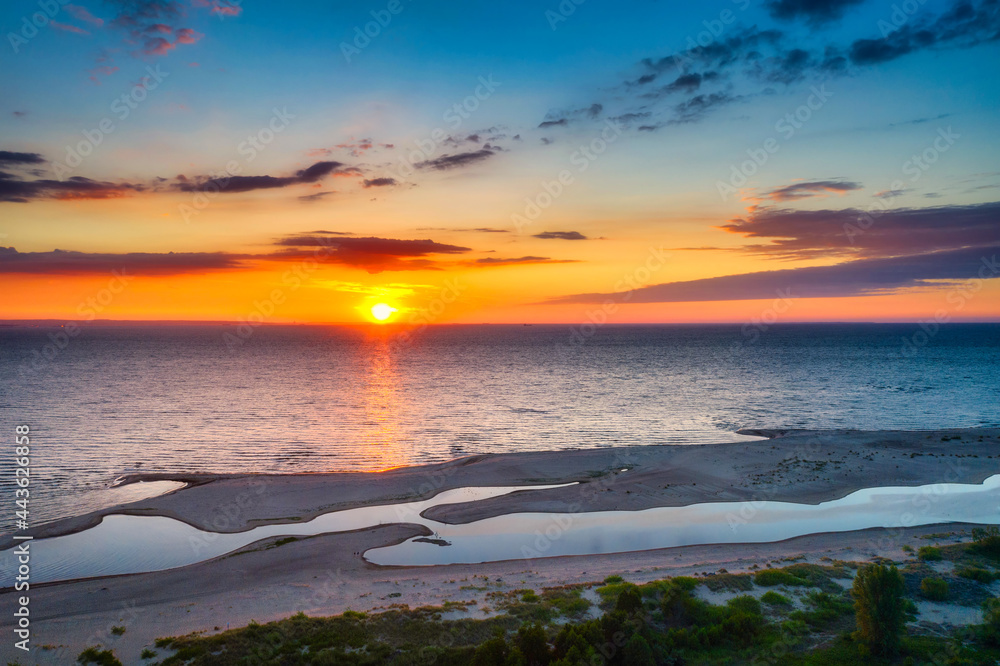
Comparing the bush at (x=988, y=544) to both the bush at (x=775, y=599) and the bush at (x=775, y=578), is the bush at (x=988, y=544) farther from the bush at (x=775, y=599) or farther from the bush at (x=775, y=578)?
the bush at (x=775, y=599)

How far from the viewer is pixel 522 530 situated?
116 ft

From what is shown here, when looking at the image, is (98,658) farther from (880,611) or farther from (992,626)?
(992,626)

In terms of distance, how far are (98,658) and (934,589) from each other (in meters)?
34.0

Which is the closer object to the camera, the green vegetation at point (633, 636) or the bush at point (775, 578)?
the green vegetation at point (633, 636)

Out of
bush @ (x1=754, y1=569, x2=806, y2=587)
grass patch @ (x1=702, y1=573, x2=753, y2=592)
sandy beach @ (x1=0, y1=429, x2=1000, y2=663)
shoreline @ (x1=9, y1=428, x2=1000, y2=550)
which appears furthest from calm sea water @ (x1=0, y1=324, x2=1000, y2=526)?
bush @ (x1=754, y1=569, x2=806, y2=587)

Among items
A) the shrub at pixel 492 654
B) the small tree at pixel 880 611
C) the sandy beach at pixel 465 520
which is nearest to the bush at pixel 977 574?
the sandy beach at pixel 465 520

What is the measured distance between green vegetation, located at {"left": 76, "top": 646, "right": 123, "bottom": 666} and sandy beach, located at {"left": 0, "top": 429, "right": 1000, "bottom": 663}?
0.68 meters

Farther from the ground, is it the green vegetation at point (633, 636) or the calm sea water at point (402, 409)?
the calm sea water at point (402, 409)

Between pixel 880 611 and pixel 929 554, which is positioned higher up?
pixel 880 611

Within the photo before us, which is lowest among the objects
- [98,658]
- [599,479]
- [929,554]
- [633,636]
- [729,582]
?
[929,554]

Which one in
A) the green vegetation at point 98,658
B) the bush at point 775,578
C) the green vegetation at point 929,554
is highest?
the green vegetation at point 98,658

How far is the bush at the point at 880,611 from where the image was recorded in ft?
60.6

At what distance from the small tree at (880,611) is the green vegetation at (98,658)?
26.9m

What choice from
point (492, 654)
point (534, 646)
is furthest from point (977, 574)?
point (492, 654)
